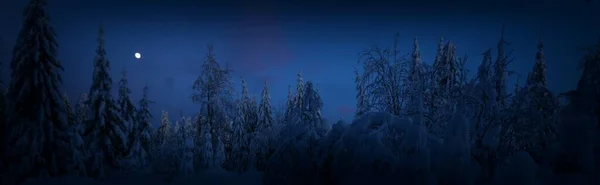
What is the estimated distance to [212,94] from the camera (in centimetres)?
2109

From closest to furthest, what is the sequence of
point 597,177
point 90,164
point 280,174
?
1. point 597,177
2. point 280,174
3. point 90,164

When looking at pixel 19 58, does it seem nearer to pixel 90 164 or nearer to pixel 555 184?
pixel 90 164

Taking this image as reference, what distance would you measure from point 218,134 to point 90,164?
7666 millimetres

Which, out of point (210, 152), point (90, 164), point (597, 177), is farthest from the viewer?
point (210, 152)

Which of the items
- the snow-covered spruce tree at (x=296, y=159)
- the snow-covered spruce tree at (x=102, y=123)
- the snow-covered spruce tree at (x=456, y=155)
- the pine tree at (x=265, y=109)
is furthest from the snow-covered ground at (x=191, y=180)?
the pine tree at (x=265, y=109)

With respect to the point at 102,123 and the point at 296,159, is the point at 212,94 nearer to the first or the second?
the point at 102,123

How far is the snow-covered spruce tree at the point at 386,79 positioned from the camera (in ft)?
41.3

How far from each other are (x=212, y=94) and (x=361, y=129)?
16.8m

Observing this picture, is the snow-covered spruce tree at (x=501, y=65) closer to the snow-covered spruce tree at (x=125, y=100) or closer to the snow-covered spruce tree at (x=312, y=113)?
the snow-covered spruce tree at (x=312, y=113)

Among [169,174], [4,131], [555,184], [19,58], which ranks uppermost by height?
[19,58]

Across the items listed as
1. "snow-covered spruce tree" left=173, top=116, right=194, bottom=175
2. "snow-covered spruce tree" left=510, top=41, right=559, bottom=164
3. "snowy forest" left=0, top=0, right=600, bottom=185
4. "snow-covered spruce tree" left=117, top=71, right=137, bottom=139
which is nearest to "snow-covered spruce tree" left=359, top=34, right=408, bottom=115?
"snowy forest" left=0, top=0, right=600, bottom=185

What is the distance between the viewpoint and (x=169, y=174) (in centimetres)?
1758

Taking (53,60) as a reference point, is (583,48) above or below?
below

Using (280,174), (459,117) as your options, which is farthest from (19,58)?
(459,117)
